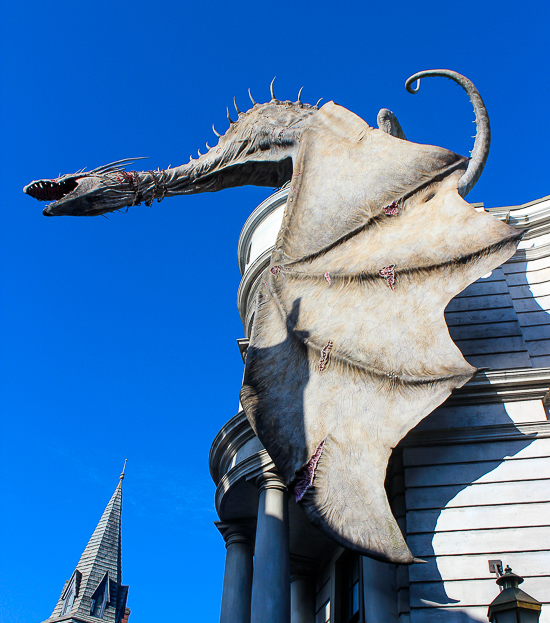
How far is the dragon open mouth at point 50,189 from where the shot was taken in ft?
30.5

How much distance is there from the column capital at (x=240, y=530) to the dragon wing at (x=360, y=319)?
148 inches

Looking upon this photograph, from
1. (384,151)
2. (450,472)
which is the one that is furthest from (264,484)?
(384,151)

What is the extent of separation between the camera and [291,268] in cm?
759

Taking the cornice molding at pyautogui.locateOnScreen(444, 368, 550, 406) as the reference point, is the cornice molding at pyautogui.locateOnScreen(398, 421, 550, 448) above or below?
below

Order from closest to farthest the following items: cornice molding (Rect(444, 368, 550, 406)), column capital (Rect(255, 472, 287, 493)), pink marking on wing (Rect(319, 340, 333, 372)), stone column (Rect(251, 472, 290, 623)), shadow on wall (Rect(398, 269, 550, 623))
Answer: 1. shadow on wall (Rect(398, 269, 550, 623))
2. pink marking on wing (Rect(319, 340, 333, 372))
3. stone column (Rect(251, 472, 290, 623))
4. cornice molding (Rect(444, 368, 550, 406))
5. column capital (Rect(255, 472, 287, 493))

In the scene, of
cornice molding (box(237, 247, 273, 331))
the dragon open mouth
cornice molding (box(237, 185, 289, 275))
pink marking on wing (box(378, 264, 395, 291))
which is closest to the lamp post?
pink marking on wing (box(378, 264, 395, 291))

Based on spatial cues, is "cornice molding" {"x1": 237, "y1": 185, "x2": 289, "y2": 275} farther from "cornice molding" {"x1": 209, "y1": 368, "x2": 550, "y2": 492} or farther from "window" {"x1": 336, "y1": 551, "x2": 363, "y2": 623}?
"window" {"x1": 336, "y1": 551, "x2": 363, "y2": 623}

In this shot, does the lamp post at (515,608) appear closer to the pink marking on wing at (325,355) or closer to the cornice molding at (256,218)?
the pink marking on wing at (325,355)

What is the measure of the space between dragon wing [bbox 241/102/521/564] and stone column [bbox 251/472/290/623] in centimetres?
195

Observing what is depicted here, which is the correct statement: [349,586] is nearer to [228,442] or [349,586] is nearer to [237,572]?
[237,572]

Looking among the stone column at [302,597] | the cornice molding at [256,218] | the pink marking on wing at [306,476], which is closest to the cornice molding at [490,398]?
the pink marking on wing at [306,476]

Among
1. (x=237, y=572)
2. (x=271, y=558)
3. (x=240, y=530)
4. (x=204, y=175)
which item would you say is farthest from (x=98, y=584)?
(x=204, y=175)

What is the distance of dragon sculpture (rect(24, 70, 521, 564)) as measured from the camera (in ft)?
18.2

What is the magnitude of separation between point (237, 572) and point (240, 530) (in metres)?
0.63
